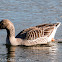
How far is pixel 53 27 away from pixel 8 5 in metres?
7.19

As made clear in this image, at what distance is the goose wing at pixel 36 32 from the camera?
16.7m

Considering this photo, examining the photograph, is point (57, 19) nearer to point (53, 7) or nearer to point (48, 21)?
point (48, 21)

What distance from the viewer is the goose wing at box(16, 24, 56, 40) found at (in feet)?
54.7

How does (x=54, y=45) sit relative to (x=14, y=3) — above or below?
below

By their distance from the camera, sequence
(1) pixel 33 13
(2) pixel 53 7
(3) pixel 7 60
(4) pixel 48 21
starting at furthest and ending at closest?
(2) pixel 53 7 → (1) pixel 33 13 → (4) pixel 48 21 → (3) pixel 7 60

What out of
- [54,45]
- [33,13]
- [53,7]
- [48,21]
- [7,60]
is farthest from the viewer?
[53,7]

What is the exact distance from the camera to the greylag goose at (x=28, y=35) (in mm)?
16719

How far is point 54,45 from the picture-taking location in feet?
54.4

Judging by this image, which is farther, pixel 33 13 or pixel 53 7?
pixel 53 7

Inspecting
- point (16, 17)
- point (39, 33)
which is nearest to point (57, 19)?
point (16, 17)

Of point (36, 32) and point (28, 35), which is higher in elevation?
point (36, 32)

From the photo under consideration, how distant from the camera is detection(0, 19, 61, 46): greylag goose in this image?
16.7 m

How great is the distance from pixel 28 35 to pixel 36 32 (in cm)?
43

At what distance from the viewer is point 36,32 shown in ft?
54.9
